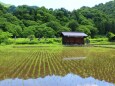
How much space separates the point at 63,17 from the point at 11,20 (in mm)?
16359

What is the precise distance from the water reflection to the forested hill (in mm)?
39975

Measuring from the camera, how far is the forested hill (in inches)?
1944

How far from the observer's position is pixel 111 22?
5875 centimetres

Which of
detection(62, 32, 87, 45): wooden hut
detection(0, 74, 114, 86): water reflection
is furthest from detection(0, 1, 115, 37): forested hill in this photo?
detection(0, 74, 114, 86): water reflection

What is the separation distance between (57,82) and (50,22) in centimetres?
4895

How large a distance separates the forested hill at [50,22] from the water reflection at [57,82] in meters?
40.0

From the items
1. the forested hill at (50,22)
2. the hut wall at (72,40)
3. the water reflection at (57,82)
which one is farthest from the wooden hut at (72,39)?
the water reflection at (57,82)

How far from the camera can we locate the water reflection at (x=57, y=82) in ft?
24.1

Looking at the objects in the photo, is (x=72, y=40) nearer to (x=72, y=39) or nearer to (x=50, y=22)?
(x=72, y=39)

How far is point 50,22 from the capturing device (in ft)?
185

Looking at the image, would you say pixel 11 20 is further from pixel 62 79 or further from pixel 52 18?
pixel 62 79

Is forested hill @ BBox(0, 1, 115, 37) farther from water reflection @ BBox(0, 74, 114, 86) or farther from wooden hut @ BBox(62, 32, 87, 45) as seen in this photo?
water reflection @ BBox(0, 74, 114, 86)

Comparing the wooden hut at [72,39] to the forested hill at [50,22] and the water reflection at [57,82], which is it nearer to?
the forested hill at [50,22]

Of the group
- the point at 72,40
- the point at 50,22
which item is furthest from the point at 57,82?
the point at 50,22
